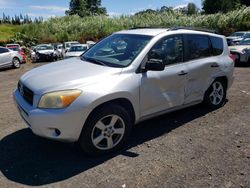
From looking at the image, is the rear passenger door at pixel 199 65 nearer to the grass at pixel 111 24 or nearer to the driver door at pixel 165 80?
the driver door at pixel 165 80

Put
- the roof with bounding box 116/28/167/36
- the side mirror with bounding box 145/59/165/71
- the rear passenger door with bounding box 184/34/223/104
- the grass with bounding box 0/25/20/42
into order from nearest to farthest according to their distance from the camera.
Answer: the side mirror with bounding box 145/59/165/71, the roof with bounding box 116/28/167/36, the rear passenger door with bounding box 184/34/223/104, the grass with bounding box 0/25/20/42

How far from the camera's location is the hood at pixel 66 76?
400 centimetres

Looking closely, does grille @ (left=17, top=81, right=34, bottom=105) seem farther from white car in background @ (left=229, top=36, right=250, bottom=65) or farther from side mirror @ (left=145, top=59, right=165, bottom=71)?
white car in background @ (left=229, top=36, right=250, bottom=65)

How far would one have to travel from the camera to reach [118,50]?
4.97 m

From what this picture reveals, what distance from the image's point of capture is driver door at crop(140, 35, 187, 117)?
15.0 ft

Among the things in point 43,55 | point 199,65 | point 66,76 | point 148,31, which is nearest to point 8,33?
point 43,55

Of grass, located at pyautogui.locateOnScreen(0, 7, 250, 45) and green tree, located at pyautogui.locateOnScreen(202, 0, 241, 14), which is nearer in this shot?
grass, located at pyautogui.locateOnScreen(0, 7, 250, 45)

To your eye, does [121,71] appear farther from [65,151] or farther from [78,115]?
[65,151]

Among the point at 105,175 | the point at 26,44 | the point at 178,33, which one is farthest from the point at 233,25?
the point at 105,175

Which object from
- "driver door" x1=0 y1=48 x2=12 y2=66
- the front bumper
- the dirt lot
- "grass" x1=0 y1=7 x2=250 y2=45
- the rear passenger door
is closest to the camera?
the dirt lot

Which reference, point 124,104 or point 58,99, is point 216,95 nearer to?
point 124,104

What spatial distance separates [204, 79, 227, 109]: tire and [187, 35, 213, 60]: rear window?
2.17ft

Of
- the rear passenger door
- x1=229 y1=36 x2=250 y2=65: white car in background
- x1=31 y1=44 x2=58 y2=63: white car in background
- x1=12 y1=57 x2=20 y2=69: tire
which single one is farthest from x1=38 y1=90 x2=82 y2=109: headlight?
x1=31 y1=44 x2=58 y2=63: white car in background

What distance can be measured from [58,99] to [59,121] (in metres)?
0.28
